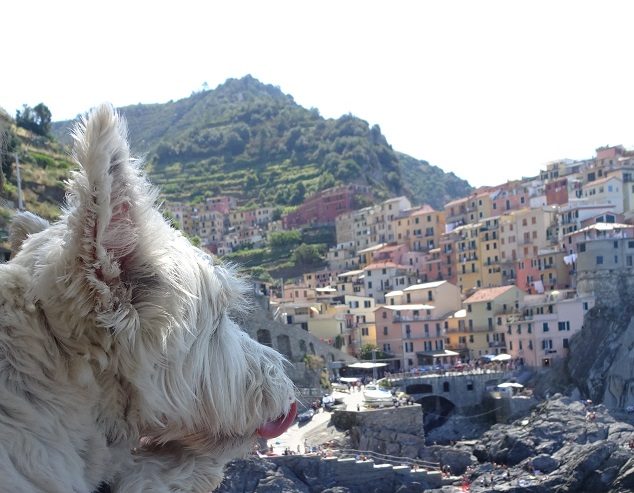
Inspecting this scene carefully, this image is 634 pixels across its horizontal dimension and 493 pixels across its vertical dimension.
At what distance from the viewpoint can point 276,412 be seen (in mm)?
1134

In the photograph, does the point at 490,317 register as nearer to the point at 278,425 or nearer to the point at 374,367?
the point at 374,367

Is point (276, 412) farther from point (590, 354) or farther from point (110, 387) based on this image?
point (590, 354)

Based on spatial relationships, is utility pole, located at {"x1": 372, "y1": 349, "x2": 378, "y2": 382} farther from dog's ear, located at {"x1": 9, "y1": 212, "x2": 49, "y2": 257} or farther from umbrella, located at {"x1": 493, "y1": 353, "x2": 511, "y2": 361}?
dog's ear, located at {"x1": 9, "y1": 212, "x2": 49, "y2": 257}

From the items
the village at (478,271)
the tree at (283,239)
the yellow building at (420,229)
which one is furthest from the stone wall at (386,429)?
the tree at (283,239)

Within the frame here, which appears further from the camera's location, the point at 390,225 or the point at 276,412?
the point at 390,225

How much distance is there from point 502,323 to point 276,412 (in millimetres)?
50563

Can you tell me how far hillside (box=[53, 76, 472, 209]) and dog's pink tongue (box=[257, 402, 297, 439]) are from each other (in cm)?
8179

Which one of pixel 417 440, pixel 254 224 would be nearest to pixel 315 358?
pixel 417 440

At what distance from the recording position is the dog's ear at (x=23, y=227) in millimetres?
1276

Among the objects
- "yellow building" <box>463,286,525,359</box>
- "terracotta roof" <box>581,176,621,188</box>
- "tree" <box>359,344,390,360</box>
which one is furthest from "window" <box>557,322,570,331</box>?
"terracotta roof" <box>581,176,621,188</box>

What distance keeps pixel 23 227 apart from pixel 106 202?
1.42 ft

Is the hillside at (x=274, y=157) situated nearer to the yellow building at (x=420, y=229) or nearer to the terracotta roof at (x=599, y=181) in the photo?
the yellow building at (x=420, y=229)

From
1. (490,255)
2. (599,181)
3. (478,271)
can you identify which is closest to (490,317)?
(490,255)

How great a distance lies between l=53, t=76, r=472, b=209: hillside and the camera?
9244 cm
